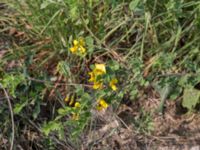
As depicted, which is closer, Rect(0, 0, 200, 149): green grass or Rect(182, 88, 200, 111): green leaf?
Rect(0, 0, 200, 149): green grass

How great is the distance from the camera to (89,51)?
1.98m

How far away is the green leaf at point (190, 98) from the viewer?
209cm

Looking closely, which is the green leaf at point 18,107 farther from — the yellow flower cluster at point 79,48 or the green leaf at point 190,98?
the green leaf at point 190,98

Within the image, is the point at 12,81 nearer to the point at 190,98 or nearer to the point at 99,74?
the point at 99,74

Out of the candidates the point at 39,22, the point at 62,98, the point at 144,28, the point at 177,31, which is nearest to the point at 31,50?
the point at 39,22

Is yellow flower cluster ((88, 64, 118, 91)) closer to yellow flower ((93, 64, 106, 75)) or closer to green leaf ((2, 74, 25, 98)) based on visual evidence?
yellow flower ((93, 64, 106, 75))

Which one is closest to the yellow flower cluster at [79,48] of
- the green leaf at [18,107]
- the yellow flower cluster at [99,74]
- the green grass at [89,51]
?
the green grass at [89,51]

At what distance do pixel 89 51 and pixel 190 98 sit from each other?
480 millimetres

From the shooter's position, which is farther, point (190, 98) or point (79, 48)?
point (190, 98)

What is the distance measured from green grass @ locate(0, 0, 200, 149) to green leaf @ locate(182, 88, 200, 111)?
0.12 feet

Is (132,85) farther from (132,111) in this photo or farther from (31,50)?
(31,50)

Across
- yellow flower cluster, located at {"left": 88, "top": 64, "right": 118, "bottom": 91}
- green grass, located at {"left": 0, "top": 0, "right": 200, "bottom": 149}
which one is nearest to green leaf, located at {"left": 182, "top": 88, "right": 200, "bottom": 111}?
green grass, located at {"left": 0, "top": 0, "right": 200, "bottom": 149}

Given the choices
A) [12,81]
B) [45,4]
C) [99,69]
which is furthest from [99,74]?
[45,4]

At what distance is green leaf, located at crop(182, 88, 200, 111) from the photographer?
2.09 meters
